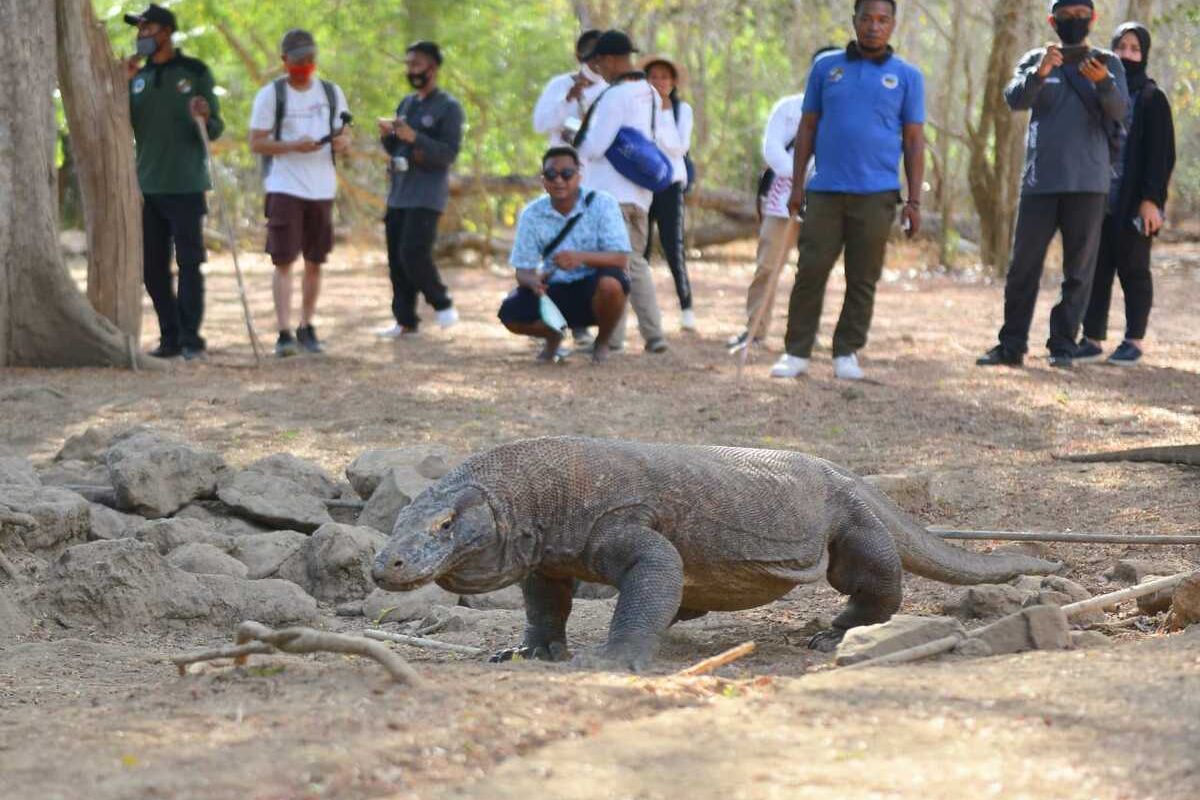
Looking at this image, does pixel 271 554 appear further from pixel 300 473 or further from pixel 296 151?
pixel 296 151

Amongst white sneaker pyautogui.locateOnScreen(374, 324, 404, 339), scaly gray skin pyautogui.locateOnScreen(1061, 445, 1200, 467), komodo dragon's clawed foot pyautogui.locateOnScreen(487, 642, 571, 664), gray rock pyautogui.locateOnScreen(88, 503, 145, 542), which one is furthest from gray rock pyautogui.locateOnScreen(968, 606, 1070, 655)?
white sneaker pyautogui.locateOnScreen(374, 324, 404, 339)

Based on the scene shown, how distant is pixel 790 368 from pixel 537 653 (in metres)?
5.62

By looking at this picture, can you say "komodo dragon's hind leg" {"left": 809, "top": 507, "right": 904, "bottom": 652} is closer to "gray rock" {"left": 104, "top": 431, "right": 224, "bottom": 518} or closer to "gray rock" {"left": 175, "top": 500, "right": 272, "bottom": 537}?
"gray rock" {"left": 175, "top": 500, "right": 272, "bottom": 537}

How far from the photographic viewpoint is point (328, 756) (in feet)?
9.54

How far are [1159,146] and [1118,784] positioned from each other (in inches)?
331

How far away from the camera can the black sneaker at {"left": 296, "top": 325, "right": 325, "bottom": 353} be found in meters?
11.2

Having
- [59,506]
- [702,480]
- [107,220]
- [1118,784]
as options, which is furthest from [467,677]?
[107,220]

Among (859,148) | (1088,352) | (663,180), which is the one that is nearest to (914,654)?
(859,148)

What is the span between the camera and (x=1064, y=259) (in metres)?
10.1

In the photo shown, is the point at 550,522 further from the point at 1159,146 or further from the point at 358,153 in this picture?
the point at 358,153

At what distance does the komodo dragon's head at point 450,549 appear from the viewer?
3955 mm

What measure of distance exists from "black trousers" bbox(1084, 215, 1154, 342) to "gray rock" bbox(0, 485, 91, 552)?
23.2ft

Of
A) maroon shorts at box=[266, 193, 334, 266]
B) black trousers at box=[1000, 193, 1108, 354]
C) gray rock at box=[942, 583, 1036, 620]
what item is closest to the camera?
gray rock at box=[942, 583, 1036, 620]

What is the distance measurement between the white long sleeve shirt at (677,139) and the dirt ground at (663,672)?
154 cm
